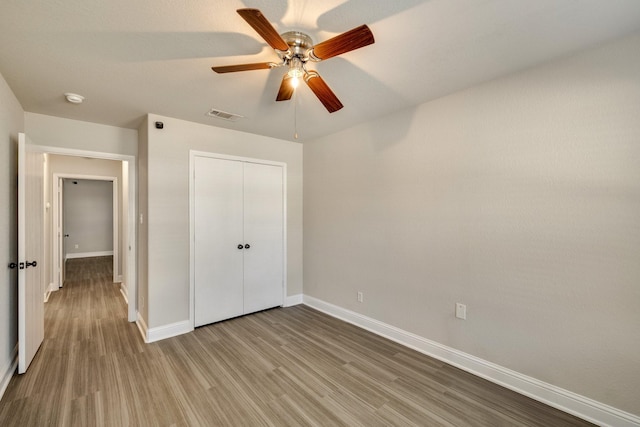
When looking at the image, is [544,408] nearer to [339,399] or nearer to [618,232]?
[618,232]

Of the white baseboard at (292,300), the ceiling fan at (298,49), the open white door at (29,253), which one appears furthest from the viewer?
the white baseboard at (292,300)

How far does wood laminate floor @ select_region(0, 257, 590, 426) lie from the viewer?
6.19 feet

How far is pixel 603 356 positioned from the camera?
5.94 feet

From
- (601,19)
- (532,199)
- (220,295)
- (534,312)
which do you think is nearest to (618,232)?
(532,199)

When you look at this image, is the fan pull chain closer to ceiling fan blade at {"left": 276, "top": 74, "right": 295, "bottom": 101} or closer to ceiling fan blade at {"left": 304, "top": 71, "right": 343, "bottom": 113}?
ceiling fan blade at {"left": 276, "top": 74, "right": 295, "bottom": 101}

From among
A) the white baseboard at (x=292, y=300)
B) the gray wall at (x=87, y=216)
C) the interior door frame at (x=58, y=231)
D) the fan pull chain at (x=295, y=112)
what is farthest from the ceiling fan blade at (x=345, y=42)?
the gray wall at (x=87, y=216)

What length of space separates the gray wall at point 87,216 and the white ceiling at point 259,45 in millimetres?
7101

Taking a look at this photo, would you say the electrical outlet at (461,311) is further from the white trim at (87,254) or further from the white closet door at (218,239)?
the white trim at (87,254)

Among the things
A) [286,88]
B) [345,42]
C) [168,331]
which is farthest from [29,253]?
[345,42]

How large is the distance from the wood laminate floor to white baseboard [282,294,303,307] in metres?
0.77

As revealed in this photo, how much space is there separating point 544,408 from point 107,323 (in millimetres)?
4574

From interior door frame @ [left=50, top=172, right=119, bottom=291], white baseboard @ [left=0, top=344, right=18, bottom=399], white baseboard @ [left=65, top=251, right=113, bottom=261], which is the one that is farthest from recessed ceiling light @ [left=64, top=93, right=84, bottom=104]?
white baseboard @ [left=65, top=251, right=113, bottom=261]

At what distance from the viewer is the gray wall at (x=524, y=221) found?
176cm

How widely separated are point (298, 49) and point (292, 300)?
3417 millimetres
